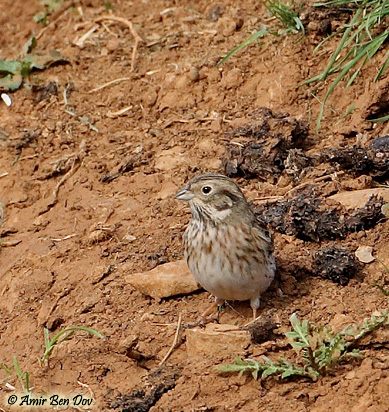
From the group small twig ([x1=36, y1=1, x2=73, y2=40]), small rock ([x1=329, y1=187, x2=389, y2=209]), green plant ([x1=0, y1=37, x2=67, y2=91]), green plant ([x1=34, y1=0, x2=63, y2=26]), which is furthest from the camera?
green plant ([x1=34, y1=0, x2=63, y2=26])

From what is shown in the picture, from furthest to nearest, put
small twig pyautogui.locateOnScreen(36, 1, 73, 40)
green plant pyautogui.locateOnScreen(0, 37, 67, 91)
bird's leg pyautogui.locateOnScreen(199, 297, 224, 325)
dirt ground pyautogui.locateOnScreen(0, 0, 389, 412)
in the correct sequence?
1. small twig pyautogui.locateOnScreen(36, 1, 73, 40)
2. green plant pyautogui.locateOnScreen(0, 37, 67, 91)
3. bird's leg pyautogui.locateOnScreen(199, 297, 224, 325)
4. dirt ground pyautogui.locateOnScreen(0, 0, 389, 412)

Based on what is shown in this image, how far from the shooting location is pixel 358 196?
274 inches

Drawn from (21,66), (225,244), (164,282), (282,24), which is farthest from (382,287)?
(21,66)

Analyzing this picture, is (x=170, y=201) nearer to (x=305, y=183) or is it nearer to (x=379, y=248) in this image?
(x=305, y=183)

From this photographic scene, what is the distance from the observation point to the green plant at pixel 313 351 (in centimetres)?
549

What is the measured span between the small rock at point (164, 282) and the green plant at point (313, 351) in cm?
104

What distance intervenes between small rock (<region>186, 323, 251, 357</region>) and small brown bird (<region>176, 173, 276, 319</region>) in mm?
319

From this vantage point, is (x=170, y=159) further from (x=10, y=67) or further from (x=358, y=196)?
(x=10, y=67)

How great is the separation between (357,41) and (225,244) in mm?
2725

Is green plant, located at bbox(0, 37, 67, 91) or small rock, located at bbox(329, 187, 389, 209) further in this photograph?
green plant, located at bbox(0, 37, 67, 91)

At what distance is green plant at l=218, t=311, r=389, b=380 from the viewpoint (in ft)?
18.0

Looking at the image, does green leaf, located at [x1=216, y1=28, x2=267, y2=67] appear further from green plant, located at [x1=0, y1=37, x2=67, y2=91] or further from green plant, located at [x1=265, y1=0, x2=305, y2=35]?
green plant, located at [x1=0, y1=37, x2=67, y2=91]

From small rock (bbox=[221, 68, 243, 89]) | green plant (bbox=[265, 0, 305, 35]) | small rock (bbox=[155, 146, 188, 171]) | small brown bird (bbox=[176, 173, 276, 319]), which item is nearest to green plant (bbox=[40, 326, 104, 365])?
small brown bird (bbox=[176, 173, 276, 319])

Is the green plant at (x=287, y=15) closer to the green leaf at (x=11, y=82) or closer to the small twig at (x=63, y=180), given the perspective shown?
the small twig at (x=63, y=180)
